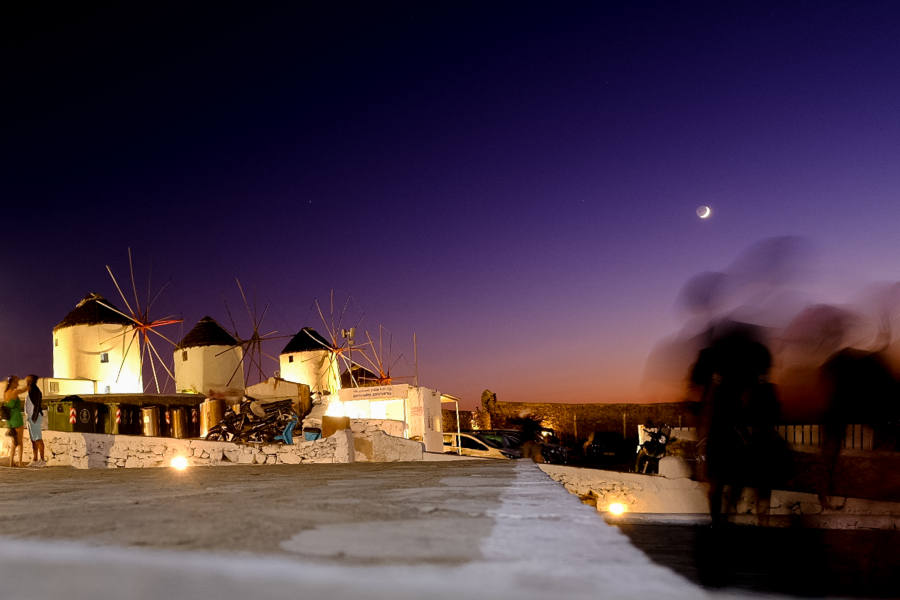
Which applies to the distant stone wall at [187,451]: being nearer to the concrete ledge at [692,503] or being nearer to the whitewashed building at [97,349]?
the concrete ledge at [692,503]

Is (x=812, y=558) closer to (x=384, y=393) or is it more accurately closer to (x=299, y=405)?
(x=384, y=393)

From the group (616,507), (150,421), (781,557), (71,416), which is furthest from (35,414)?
(781,557)

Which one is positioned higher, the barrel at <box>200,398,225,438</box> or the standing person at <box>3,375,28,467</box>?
the standing person at <box>3,375,28,467</box>

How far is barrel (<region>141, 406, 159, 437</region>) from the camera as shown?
19234 mm

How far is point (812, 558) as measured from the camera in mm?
8430

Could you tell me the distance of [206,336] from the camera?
125 feet

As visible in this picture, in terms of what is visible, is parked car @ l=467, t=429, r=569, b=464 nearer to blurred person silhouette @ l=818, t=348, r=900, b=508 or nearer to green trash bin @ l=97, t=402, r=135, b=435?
blurred person silhouette @ l=818, t=348, r=900, b=508

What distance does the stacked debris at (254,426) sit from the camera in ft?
47.1

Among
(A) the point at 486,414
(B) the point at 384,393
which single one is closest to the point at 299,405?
(B) the point at 384,393

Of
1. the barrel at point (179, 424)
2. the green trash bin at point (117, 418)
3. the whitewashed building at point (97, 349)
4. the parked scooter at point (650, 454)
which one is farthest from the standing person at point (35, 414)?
the whitewashed building at point (97, 349)

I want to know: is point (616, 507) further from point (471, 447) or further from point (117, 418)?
point (117, 418)

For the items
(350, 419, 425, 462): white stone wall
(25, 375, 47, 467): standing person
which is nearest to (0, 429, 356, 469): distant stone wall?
(350, 419, 425, 462): white stone wall

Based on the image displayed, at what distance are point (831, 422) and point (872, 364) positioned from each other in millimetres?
3482

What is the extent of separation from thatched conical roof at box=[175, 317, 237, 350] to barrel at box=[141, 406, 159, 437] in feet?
63.3
